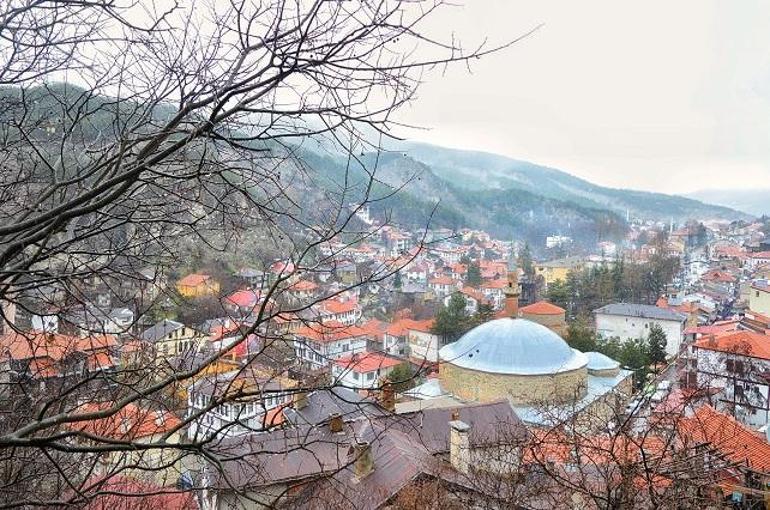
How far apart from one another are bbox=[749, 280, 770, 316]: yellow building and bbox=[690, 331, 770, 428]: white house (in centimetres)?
1702

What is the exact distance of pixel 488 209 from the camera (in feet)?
475

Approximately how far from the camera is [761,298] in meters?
37.6

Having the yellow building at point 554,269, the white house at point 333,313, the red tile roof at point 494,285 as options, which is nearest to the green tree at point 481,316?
the red tile roof at point 494,285

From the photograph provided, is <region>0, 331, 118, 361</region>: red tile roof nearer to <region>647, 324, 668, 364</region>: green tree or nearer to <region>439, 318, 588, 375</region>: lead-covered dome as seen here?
<region>439, 318, 588, 375</region>: lead-covered dome

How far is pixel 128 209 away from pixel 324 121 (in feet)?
3.76

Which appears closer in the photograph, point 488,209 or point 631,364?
point 631,364

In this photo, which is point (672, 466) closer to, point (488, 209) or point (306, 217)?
point (306, 217)

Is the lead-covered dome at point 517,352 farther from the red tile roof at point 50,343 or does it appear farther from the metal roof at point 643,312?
the metal roof at point 643,312

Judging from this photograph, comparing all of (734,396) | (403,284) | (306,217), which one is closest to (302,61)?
(306,217)

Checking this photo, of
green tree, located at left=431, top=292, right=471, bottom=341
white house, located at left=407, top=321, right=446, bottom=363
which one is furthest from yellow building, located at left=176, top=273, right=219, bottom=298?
green tree, located at left=431, top=292, right=471, bottom=341

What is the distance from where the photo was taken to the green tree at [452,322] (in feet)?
115

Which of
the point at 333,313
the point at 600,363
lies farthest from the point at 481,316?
the point at 333,313

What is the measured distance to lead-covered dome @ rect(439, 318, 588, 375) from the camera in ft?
68.9

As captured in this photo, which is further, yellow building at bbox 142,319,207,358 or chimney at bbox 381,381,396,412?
yellow building at bbox 142,319,207,358
